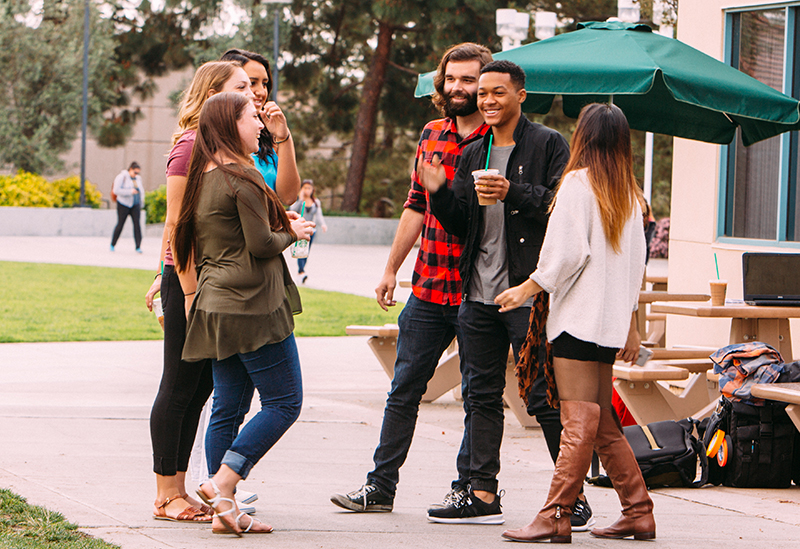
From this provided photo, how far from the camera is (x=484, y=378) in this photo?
14.0ft

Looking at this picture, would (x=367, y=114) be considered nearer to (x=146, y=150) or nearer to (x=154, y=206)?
(x=154, y=206)

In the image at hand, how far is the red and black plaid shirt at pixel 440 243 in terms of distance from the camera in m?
4.38

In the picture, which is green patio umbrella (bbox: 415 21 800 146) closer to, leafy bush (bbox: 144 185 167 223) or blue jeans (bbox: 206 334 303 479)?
blue jeans (bbox: 206 334 303 479)

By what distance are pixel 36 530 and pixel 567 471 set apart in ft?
6.66

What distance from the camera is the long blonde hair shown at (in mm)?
4141

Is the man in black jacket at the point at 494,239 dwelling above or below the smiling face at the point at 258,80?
below

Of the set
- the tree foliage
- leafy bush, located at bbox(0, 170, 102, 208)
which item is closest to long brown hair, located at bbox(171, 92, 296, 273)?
leafy bush, located at bbox(0, 170, 102, 208)

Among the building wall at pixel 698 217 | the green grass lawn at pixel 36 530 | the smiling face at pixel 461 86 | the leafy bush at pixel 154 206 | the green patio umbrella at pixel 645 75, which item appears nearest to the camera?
the green grass lawn at pixel 36 530

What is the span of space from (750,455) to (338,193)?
3532cm

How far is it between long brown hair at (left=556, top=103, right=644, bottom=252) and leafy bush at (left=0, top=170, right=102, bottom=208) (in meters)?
26.9

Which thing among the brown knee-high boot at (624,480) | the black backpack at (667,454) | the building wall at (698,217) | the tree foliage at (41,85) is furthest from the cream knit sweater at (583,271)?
the tree foliage at (41,85)

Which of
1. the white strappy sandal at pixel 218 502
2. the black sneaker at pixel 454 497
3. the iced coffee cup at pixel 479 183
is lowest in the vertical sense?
the black sneaker at pixel 454 497

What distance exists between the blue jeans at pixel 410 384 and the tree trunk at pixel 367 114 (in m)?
29.1

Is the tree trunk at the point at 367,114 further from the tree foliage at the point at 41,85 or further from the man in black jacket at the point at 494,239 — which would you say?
the man in black jacket at the point at 494,239
